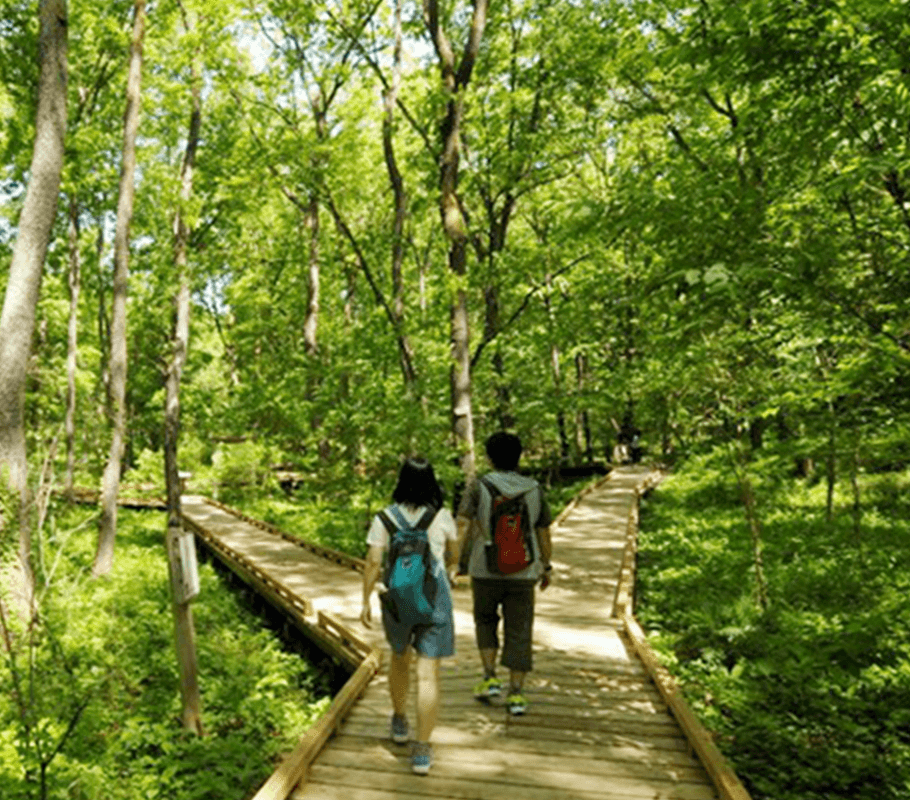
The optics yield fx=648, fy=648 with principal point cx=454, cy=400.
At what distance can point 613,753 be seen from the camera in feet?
15.5

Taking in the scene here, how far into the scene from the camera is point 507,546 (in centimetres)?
489

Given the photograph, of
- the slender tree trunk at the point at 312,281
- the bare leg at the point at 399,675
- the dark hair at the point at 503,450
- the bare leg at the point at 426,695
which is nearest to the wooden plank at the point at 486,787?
the bare leg at the point at 426,695

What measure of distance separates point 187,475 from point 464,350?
23314mm

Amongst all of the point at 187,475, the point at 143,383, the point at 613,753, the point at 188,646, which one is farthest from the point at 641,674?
the point at 143,383

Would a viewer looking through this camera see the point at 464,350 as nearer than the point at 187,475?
Yes

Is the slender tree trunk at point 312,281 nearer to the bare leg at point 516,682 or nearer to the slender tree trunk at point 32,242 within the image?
the slender tree trunk at point 32,242

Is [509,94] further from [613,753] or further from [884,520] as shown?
[613,753]

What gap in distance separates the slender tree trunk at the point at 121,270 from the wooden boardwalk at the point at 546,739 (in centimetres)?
690

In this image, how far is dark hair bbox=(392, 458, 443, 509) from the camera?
440cm

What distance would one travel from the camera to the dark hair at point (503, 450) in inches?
198

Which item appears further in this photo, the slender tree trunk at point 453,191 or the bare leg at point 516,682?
the slender tree trunk at point 453,191

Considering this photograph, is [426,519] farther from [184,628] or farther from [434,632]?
[184,628]

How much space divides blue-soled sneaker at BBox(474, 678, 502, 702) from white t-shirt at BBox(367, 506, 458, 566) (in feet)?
5.40

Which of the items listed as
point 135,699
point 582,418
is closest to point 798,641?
point 135,699
